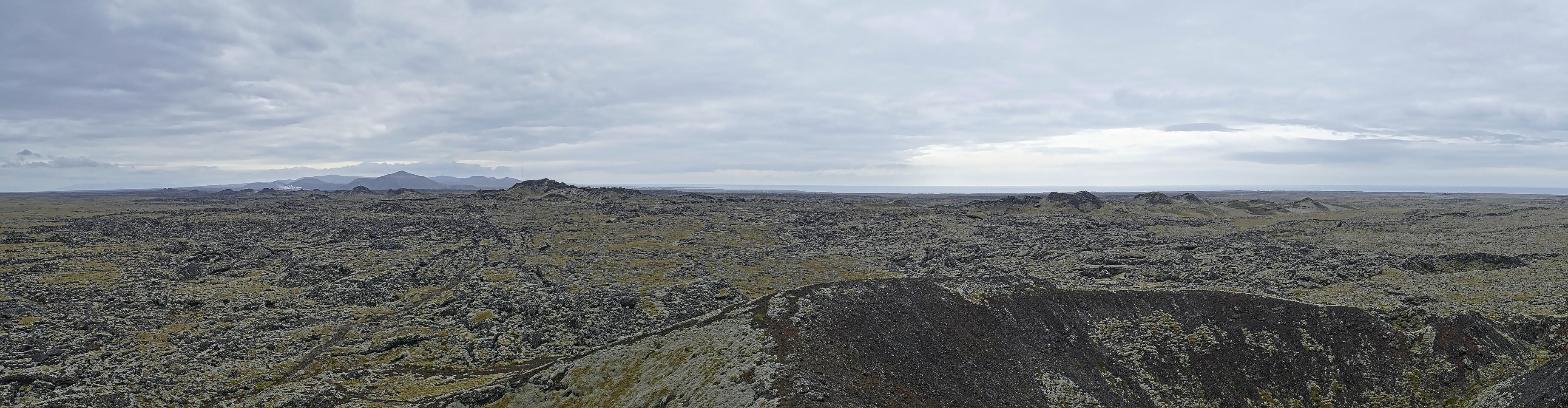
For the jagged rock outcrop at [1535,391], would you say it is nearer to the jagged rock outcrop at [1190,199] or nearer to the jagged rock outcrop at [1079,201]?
the jagged rock outcrop at [1079,201]

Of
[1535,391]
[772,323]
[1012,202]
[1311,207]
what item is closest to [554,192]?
[1012,202]

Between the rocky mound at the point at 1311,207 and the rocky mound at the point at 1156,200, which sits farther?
the rocky mound at the point at 1156,200

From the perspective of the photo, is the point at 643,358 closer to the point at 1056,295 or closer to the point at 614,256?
the point at 1056,295

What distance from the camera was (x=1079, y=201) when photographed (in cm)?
15812

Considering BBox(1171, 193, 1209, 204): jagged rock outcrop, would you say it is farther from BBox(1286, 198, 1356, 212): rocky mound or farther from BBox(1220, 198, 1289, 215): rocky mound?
BBox(1286, 198, 1356, 212): rocky mound

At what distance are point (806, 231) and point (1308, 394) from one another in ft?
267

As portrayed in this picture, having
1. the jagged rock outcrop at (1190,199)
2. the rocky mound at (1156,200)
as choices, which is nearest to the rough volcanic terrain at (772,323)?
the jagged rock outcrop at (1190,199)

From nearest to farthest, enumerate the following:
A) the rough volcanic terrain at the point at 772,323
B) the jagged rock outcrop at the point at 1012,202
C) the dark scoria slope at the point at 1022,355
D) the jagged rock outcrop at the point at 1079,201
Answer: the dark scoria slope at the point at 1022,355
the rough volcanic terrain at the point at 772,323
the jagged rock outcrop at the point at 1079,201
the jagged rock outcrop at the point at 1012,202

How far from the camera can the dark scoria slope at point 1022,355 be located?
27.5m

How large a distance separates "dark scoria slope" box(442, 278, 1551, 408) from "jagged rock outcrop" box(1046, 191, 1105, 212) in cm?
11777

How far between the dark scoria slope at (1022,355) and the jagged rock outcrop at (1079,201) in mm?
117774

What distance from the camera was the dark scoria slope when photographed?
90.3ft

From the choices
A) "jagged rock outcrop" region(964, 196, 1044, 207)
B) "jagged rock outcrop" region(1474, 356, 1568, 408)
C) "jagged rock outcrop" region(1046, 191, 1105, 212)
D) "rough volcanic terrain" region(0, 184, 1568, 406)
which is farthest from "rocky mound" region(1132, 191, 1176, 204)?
"jagged rock outcrop" region(1474, 356, 1568, 408)

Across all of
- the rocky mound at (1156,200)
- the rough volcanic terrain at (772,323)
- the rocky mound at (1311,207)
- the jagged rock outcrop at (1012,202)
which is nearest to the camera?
the rough volcanic terrain at (772,323)
